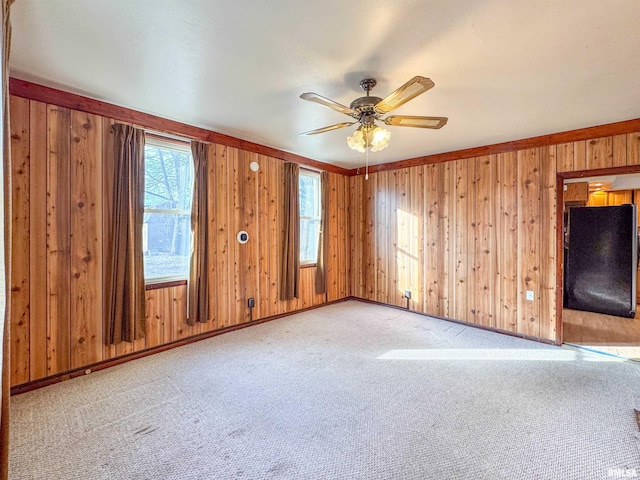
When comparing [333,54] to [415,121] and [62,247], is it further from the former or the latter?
[62,247]

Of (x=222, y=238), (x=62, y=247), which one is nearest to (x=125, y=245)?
(x=62, y=247)

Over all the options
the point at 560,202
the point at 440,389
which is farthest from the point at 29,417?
the point at 560,202

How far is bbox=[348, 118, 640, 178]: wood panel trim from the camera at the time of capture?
3031mm

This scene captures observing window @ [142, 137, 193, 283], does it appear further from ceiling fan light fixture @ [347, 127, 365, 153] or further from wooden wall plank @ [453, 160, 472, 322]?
wooden wall plank @ [453, 160, 472, 322]

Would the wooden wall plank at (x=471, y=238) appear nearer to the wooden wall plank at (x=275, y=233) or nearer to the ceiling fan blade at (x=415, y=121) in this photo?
the ceiling fan blade at (x=415, y=121)

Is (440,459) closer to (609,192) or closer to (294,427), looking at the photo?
(294,427)

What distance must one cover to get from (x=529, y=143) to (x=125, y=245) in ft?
15.0

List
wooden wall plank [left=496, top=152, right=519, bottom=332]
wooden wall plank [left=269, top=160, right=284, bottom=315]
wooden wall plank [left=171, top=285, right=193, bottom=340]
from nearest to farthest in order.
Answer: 1. wooden wall plank [left=171, top=285, right=193, bottom=340]
2. wooden wall plank [left=496, top=152, right=519, bottom=332]
3. wooden wall plank [left=269, top=160, right=284, bottom=315]

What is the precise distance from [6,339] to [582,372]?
3981 mm

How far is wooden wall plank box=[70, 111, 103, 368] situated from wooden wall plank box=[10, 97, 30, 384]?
286 mm

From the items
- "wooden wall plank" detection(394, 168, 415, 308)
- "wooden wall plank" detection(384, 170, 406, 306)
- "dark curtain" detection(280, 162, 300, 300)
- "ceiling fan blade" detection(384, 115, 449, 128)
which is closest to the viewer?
"ceiling fan blade" detection(384, 115, 449, 128)

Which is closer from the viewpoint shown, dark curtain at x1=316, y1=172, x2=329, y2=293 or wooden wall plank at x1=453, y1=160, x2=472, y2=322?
wooden wall plank at x1=453, y1=160, x2=472, y2=322

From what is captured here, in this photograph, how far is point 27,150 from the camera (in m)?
2.34

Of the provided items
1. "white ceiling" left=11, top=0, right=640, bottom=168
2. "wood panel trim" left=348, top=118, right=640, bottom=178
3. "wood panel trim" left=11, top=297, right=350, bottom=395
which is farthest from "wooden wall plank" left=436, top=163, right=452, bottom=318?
"wood panel trim" left=11, top=297, right=350, bottom=395
